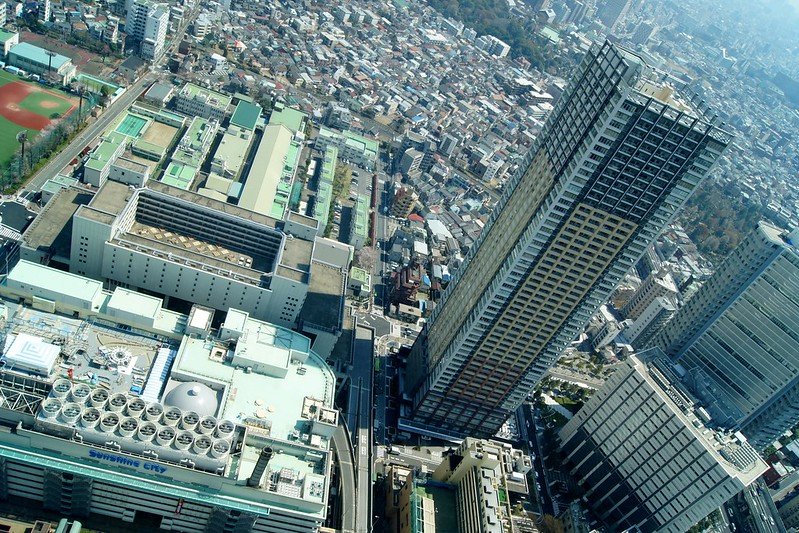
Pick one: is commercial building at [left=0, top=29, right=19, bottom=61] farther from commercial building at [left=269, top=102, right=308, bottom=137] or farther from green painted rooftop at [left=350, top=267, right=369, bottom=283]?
green painted rooftop at [left=350, top=267, right=369, bottom=283]

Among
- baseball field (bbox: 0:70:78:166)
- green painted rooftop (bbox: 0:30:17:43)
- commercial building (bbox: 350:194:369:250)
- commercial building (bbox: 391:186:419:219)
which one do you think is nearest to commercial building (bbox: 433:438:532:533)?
commercial building (bbox: 350:194:369:250)

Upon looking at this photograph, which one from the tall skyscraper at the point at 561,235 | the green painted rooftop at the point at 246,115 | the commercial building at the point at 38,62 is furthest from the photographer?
the green painted rooftop at the point at 246,115

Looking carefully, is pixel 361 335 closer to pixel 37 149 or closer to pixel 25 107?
pixel 37 149

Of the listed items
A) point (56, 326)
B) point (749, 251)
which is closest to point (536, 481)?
point (749, 251)

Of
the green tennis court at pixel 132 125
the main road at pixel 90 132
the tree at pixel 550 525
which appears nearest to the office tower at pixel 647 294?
the tree at pixel 550 525

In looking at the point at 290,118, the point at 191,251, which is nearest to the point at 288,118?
the point at 290,118

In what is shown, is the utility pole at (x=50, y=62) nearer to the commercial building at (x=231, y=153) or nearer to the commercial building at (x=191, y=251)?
the commercial building at (x=231, y=153)

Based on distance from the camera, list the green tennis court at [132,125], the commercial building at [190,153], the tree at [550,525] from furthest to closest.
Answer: the green tennis court at [132,125] < the commercial building at [190,153] < the tree at [550,525]
